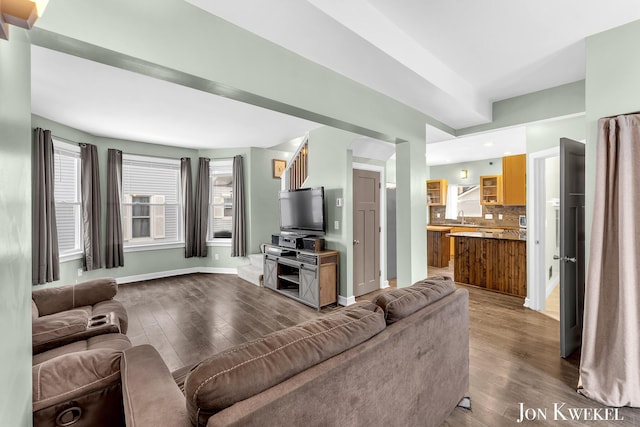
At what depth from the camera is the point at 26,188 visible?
97 centimetres

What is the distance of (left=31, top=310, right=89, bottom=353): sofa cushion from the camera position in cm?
170

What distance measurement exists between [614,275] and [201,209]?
19.6ft

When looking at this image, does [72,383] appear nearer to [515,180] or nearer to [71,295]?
[71,295]

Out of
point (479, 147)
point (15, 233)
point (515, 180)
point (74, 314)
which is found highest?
point (479, 147)

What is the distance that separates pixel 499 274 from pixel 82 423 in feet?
16.3

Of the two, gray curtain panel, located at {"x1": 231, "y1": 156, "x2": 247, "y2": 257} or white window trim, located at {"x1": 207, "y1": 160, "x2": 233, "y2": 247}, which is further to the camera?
white window trim, located at {"x1": 207, "y1": 160, "x2": 233, "y2": 247}

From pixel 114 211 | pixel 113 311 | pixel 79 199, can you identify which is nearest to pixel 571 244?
pixel 113 311

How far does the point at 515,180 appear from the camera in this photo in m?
4.95

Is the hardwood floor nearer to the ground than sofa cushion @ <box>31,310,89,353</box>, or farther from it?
nearer to the ground

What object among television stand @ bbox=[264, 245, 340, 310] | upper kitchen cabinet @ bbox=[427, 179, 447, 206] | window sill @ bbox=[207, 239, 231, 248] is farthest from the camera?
upper kitchen cabinet @ bbox=[427, 179, 447, 206]

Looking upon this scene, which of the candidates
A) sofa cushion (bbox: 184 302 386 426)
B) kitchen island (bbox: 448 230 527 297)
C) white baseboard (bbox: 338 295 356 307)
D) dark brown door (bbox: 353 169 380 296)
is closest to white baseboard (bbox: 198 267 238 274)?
white baseboard (bbox: 338 295 356 307)

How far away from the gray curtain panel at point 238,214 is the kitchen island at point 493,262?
13.3 feet

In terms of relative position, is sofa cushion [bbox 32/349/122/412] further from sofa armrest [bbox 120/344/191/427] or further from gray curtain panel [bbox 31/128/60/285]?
gray curtain panel [bbox 31/128/60/285]

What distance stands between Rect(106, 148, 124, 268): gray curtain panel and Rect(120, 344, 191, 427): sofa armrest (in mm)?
4568
